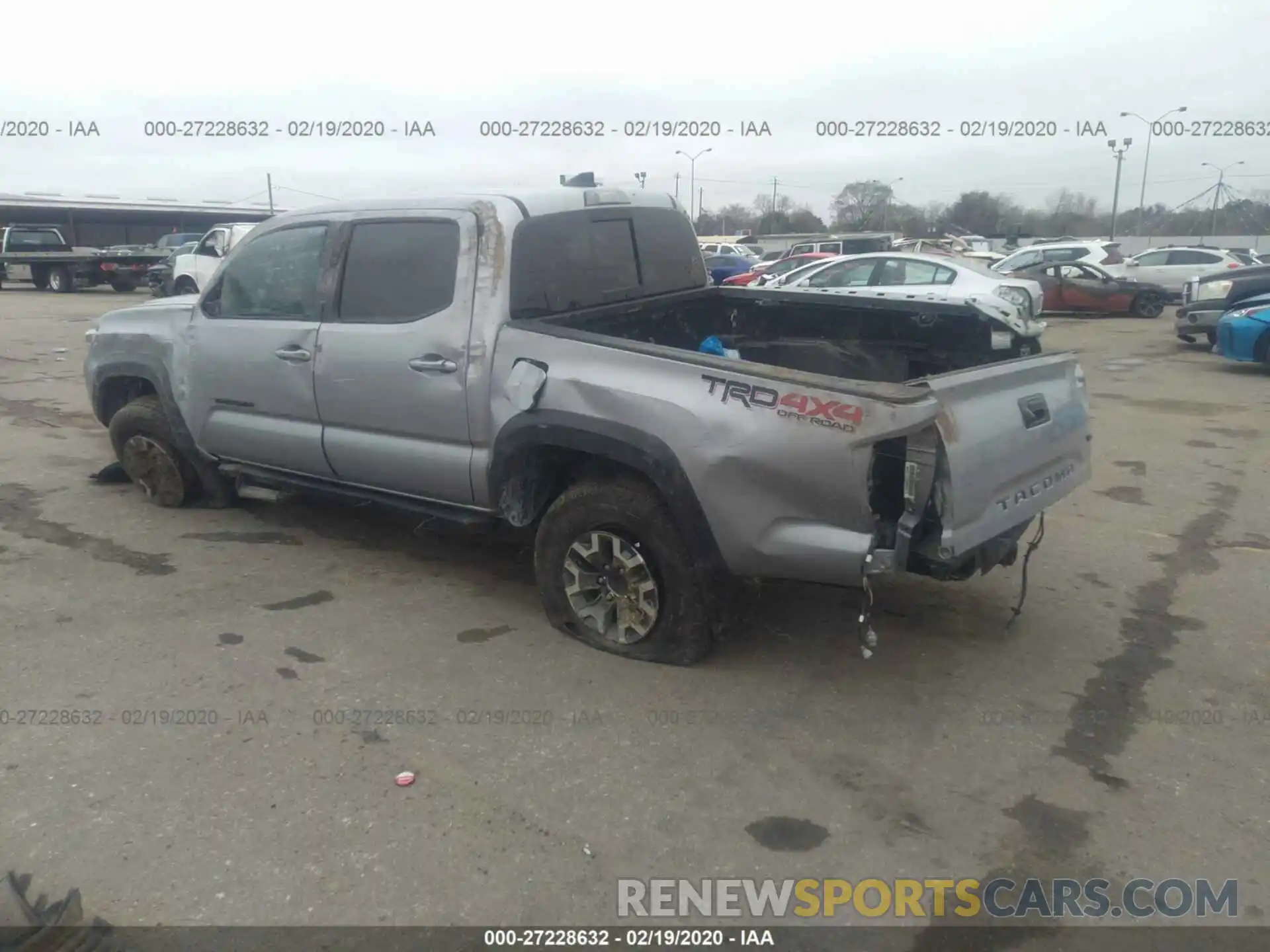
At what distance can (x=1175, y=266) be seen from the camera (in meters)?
24.0

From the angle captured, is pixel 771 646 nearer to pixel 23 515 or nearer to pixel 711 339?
pixel 711 339

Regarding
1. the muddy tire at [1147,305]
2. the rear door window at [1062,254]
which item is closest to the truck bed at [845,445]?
the muddy tire at [1147,305]

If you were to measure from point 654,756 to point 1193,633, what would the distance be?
2755 millimetres

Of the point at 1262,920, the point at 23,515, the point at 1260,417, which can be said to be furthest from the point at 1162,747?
the point at 1260,417

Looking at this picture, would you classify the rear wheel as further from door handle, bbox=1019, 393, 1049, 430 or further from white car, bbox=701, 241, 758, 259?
door handle, bbox=1019, 393, 1049, 430

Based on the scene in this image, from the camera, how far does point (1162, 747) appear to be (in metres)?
3.72

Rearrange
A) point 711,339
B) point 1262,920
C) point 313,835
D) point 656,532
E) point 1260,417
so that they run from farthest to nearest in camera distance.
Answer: point 1260,417, point 711,339, point 656,532, point 313,835, point 1262,920

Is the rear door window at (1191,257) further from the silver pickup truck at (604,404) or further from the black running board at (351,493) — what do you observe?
the black running board at (351,493)

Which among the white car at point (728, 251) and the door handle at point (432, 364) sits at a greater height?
the door handle at point (432, 364)

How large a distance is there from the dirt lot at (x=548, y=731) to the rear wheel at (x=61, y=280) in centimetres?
2563

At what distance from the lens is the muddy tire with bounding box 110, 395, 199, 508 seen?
6188mm

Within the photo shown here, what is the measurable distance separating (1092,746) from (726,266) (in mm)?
24120

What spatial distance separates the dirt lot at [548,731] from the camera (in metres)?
3.03

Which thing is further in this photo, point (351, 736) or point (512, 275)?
point (512, 275)
